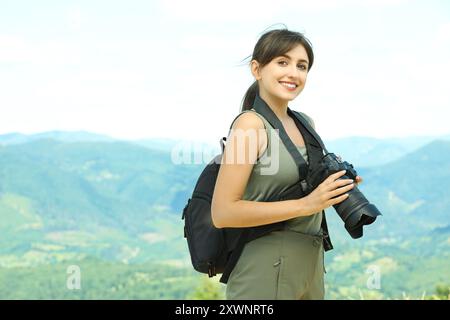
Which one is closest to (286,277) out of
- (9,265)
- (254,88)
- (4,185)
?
(254,88)

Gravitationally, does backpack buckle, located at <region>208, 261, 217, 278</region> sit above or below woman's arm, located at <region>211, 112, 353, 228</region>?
below

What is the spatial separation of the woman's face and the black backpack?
2.2 inches

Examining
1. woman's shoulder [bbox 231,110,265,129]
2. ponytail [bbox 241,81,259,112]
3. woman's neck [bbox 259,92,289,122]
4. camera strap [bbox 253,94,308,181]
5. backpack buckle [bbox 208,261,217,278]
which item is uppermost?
ponytail [bbox 241,81,259,112]

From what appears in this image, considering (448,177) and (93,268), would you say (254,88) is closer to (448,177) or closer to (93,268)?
(93,268)

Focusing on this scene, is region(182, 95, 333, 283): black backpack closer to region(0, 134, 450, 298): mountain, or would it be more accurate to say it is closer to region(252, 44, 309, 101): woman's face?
region(252, 44, 309, 101): woman's face

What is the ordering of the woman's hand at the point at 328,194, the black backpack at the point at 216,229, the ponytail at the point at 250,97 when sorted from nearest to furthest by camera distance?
the woman's hand at the point at 328,194 → the black backpack at the point at 216,229 → the ponytail at the point at 250,97

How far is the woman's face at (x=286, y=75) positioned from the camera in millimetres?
2070

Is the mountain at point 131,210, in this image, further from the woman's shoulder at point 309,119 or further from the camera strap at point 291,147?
the camera strap at point 291,147

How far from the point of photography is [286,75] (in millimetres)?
2066

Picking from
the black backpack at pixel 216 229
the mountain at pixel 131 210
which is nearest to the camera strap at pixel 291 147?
the black backpack at pixel 216 229

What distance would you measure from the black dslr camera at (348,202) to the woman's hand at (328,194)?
0.03m

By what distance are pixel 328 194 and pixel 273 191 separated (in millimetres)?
154

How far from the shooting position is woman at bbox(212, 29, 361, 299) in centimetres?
192

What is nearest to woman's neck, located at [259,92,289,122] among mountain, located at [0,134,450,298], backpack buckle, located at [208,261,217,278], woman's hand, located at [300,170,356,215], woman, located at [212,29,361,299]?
woman, located at [212,29,361,299]
